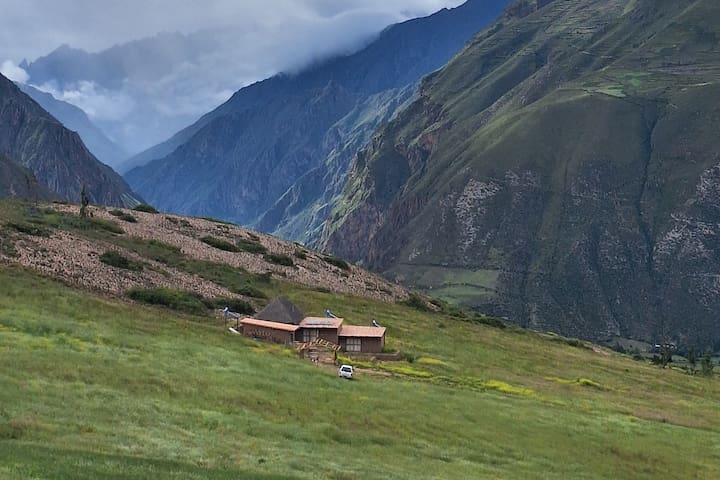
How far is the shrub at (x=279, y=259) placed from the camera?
113 meters

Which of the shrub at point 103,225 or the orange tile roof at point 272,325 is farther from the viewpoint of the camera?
the shrub at point 103,225

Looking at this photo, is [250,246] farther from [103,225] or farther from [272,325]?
[272,325]

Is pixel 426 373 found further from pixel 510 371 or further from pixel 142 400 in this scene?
pixel 142 400

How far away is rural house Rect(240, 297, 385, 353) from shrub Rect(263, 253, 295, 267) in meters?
39.5

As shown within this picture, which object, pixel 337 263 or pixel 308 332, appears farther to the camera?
pixel 337 263

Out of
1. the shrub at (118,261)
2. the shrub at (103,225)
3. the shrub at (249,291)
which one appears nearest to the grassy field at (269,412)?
the shrub at (118,261)

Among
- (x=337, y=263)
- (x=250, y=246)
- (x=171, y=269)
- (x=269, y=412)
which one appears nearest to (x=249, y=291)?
(x=171, y=269)

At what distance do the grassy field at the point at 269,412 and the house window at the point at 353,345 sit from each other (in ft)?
17.2

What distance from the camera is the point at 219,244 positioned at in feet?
368

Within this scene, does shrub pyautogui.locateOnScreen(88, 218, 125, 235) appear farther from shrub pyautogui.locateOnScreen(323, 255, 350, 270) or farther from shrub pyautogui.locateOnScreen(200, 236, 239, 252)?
shrub pyautogui.locateOnScreen(323, 255, 350, 270)

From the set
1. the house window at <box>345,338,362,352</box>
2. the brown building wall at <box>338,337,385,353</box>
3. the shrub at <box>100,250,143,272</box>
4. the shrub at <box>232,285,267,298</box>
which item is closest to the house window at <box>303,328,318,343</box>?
the brown building wall at <box>338,337,385,353</box>

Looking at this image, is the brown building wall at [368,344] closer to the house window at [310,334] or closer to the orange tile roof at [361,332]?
the orange tile roof at [361,332]

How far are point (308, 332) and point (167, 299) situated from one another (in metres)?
14.3

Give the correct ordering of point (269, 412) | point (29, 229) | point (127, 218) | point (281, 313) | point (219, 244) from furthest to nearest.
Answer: point (127, 218) → point (219, 244) → point (29, 229) → point (281, 313) → point (269, 412)
